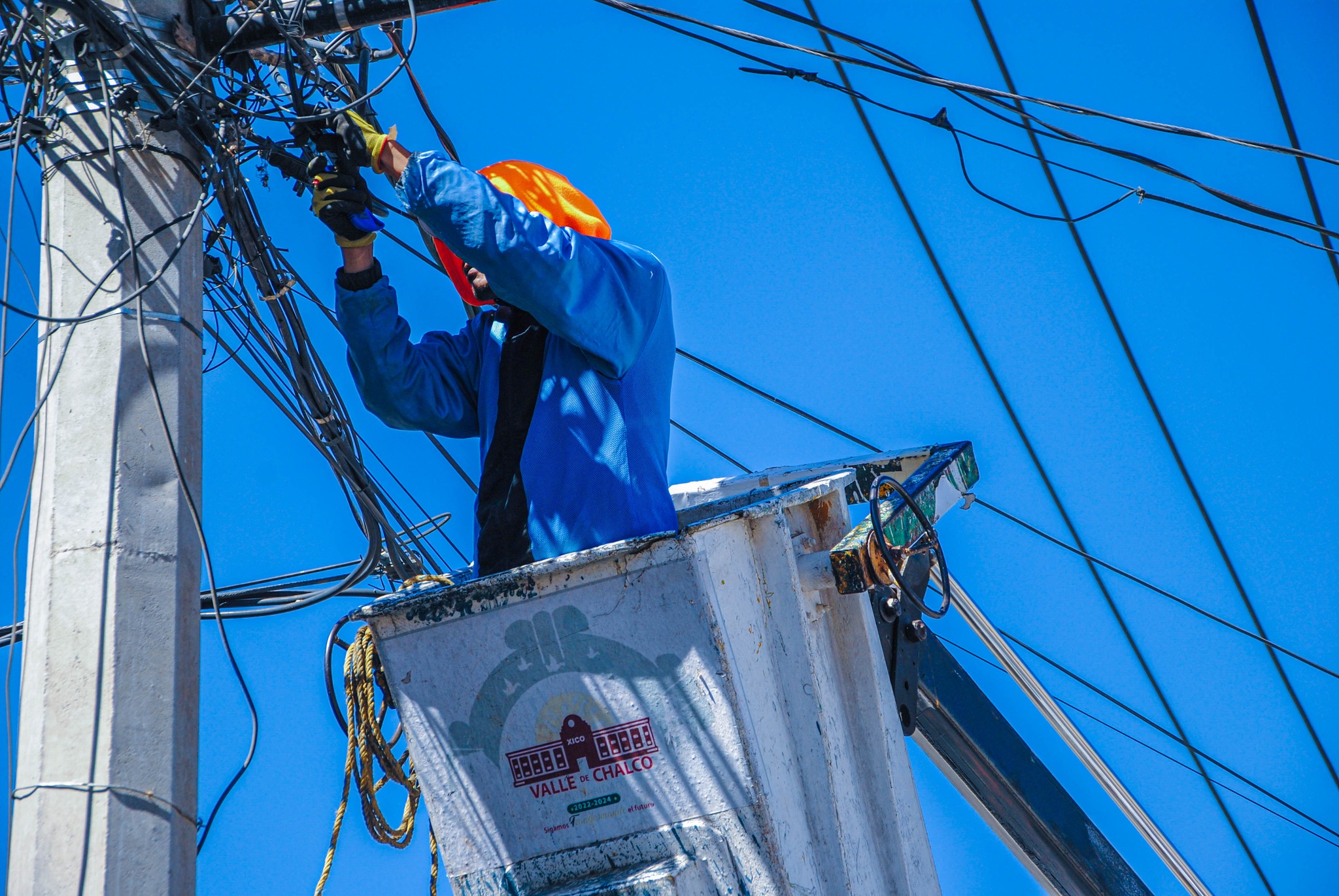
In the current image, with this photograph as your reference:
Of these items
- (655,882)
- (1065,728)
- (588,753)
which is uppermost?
(1065,728)

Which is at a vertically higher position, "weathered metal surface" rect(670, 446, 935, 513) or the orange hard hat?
the orange hard hat

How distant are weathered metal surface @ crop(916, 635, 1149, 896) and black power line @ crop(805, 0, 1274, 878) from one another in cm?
194

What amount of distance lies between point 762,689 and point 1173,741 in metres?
4.41

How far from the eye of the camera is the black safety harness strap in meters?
2.49

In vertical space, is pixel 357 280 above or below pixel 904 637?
above

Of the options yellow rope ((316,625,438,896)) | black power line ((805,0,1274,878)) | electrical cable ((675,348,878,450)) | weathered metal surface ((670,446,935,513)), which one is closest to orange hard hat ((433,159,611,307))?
yellow rope ((316,625,438,896))

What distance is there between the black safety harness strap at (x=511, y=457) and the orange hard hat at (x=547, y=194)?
0.25m

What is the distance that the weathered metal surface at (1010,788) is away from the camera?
305cm

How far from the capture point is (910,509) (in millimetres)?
2795

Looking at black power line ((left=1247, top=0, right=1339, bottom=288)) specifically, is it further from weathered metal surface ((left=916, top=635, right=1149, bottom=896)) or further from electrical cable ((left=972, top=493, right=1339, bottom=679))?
weathered metal surface ((left=916, top=635, right=1149, bottom=896))

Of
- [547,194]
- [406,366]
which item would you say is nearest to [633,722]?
[406,366]

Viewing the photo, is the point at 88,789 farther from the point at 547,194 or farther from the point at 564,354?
the point at 547,194

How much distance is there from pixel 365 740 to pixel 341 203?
1.17 metres

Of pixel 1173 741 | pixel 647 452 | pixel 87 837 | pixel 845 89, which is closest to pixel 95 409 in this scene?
pixel 87 837
